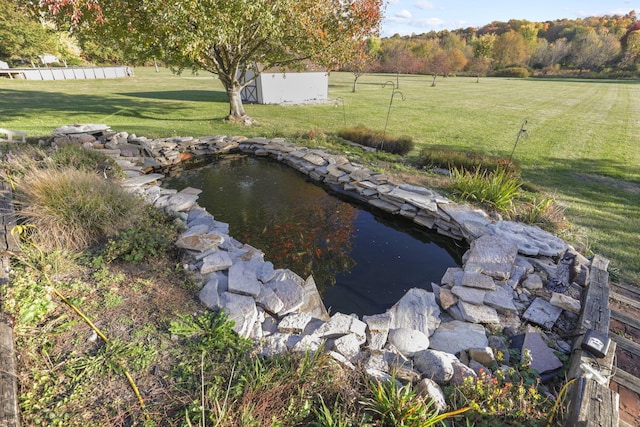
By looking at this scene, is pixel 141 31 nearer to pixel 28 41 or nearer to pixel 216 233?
pixel 216 233

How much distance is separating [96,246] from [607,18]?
92.3m

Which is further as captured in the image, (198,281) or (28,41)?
(28,41)

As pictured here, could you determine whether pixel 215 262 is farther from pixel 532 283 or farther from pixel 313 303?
pixel 532 283

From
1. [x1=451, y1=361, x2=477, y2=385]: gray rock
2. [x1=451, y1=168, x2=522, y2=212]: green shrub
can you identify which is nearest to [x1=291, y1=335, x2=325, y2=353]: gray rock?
[x1=451, y1=361, x2=477, y2=385]: gray rock

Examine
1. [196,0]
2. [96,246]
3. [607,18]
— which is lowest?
[96,246]

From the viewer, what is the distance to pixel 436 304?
3.28m

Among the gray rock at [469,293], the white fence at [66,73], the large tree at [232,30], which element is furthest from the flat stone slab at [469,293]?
the white fence at [66,73]

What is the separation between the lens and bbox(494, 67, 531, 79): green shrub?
44.8 metres

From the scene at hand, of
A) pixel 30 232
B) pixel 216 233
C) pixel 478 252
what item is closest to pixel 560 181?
pixel 478 252

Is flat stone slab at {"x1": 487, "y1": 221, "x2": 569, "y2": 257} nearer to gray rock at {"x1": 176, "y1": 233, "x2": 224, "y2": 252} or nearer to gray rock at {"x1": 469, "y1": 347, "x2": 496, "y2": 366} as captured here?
gray rock at {"x1": 469, "y1": 347, "x2": 496, "y2": 366}

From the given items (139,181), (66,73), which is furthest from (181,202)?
(66,73)

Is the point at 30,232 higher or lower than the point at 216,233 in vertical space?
higher

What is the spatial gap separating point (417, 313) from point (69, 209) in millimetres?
3868

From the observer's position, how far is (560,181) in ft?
23.1
